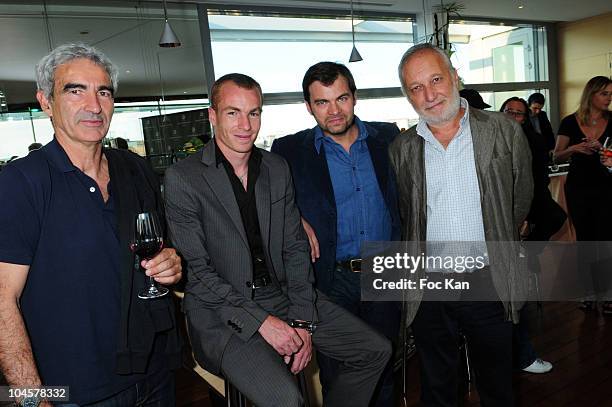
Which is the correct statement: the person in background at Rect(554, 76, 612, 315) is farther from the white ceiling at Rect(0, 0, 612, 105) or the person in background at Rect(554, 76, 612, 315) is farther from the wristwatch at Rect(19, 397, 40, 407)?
the white ceiling at Rect(0, 0, 612, 105)

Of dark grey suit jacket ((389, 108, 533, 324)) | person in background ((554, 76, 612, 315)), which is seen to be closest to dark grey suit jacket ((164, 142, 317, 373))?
dark grey suit jacket ((389, 108, 533, 324))

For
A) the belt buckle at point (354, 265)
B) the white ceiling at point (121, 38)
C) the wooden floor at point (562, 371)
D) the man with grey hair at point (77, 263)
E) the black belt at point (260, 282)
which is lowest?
the wooden floor at point (562, 371)

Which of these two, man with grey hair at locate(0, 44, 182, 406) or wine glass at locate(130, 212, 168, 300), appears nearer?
man with grey hair at locate(0, 44, 182, 406)

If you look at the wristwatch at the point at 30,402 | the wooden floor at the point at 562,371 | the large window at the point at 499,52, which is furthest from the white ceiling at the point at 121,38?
the wristwatch at the point at 30,402

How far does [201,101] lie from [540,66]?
31.7ft

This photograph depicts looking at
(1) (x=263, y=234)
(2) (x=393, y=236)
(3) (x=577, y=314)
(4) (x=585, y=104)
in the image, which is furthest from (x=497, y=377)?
(4) (x=585, y=104)

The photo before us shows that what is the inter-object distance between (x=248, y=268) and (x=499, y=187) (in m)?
1.13

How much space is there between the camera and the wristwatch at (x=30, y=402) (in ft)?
4.19

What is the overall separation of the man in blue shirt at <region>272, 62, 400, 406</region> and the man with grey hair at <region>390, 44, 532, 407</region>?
0.15 metres

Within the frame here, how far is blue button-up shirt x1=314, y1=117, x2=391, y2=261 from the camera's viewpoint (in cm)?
234

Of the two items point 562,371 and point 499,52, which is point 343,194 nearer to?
point 562,371

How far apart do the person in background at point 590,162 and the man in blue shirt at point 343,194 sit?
228cm

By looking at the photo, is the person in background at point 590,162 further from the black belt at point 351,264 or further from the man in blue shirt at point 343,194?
the black belt at point 351,264

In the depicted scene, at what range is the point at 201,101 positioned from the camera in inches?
298
